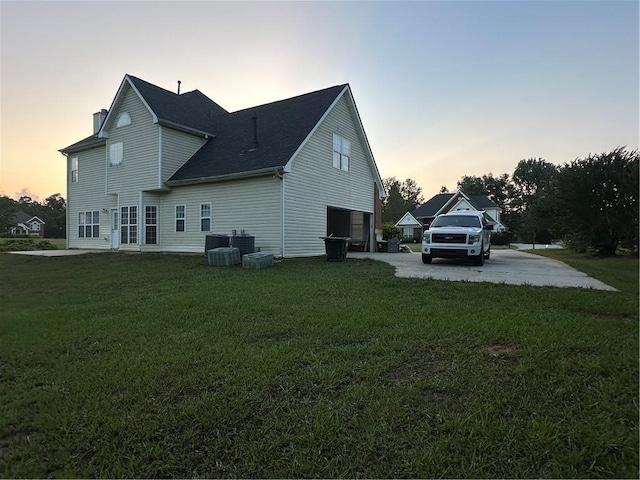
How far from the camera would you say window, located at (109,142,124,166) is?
1847 cm

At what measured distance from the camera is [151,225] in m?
17.8

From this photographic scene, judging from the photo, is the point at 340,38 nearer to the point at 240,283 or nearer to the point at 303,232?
the point at 303,232

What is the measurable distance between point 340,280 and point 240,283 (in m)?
2.30

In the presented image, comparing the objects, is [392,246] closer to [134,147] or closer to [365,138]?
[365,138]

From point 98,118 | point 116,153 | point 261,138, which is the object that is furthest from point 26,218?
point 261,138

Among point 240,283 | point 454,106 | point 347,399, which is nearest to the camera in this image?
point 347,399

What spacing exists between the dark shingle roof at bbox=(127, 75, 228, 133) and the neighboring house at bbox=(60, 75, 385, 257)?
8cm

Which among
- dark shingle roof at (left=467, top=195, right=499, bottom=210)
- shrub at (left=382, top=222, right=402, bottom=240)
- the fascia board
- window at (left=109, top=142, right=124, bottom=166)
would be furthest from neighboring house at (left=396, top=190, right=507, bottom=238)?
window at (left=109, top=142, right=124, bottom=166)

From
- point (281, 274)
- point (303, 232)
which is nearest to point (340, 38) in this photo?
point (303, 232)

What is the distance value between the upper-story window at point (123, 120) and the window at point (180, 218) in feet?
17.3

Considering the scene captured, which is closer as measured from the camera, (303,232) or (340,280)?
(340,280)

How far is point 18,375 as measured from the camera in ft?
12.2

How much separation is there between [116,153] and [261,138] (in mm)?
7931

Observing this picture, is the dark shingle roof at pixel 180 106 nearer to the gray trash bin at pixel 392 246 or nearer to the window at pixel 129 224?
the window at pixel 129 224
